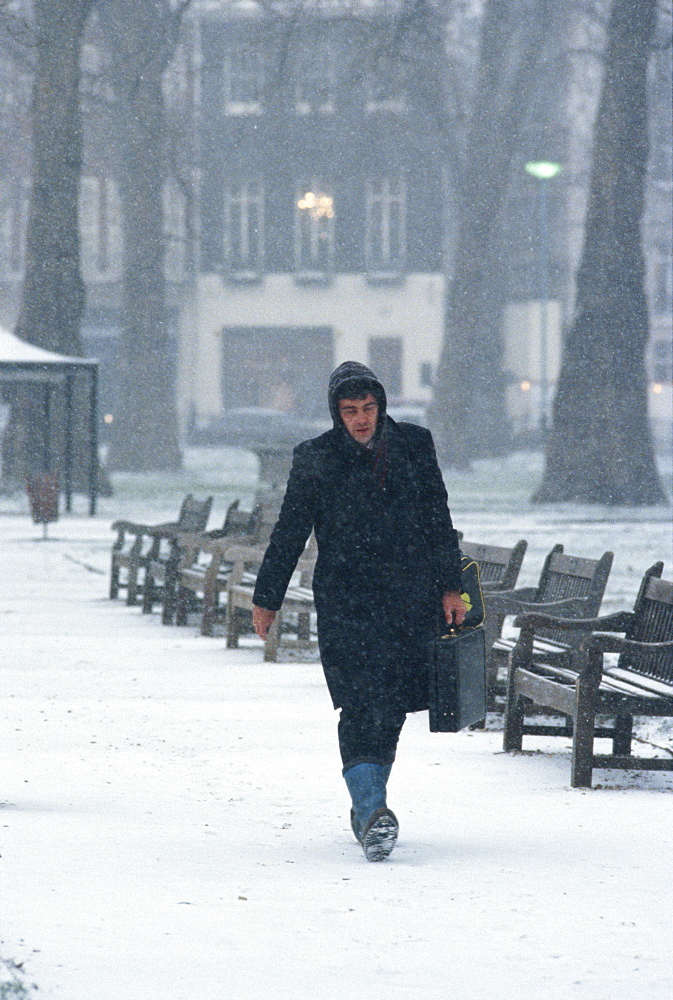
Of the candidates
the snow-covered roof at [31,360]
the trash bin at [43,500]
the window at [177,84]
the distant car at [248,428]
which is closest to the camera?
the trash bin at [43,500]

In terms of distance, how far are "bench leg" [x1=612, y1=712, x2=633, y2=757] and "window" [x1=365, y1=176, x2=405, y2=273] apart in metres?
51.0

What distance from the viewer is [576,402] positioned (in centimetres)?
2862

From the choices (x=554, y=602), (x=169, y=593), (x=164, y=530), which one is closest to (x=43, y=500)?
(x=164, y=530)

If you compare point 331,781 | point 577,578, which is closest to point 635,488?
point 577,578

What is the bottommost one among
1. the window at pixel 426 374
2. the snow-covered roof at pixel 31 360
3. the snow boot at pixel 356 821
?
the window at pixel 426 374

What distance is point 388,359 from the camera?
59.3m

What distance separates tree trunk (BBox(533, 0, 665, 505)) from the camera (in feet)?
93.1

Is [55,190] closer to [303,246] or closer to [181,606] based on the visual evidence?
[181,606]

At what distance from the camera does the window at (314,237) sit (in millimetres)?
58688

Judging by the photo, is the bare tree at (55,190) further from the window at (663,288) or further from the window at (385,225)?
the window at (663,288)

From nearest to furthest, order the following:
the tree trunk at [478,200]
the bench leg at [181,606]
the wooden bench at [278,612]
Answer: the wooden bench at [278,612], the bench leg at [181,606], the tree trunk at [478,200]

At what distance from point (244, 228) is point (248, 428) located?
1088 centimetres

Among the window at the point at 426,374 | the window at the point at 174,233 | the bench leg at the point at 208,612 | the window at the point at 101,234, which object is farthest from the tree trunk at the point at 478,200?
the bench leg at the point at 208,612

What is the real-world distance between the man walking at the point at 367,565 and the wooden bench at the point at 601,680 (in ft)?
4.17
